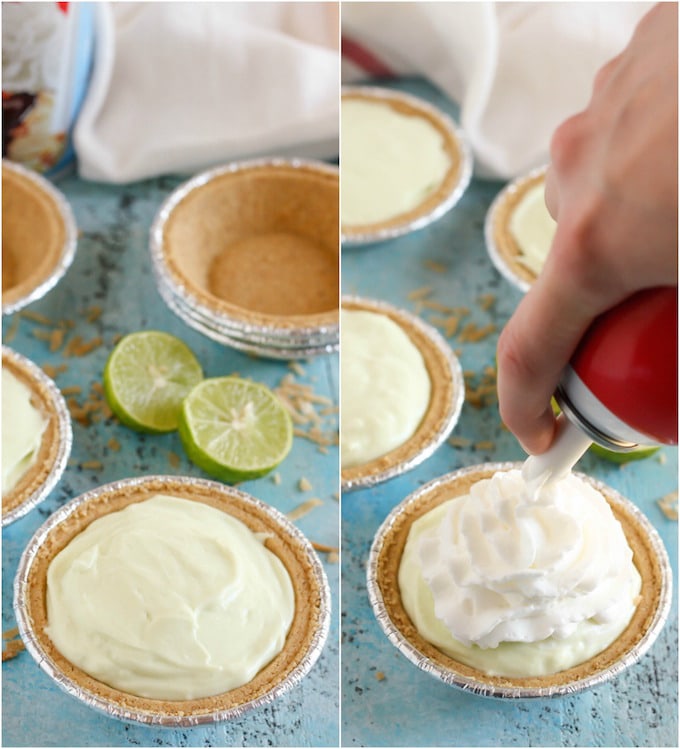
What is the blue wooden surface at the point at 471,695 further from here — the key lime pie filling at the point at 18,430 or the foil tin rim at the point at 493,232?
the key lime pie filling at the point at 18,430

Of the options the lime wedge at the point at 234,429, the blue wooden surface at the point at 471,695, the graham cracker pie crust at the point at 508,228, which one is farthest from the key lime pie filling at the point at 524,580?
the graham cracker pie crust at the point at 508,228

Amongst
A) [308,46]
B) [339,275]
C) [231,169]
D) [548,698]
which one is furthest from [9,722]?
[308,46]

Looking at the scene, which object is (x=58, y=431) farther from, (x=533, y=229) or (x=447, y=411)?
(x=533, y=229)

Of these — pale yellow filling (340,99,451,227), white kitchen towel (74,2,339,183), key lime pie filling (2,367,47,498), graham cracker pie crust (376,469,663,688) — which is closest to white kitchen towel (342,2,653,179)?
Result: pale yellow filling (340,99,451,227)

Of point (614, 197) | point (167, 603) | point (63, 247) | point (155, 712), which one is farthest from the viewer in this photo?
point (63, 247)

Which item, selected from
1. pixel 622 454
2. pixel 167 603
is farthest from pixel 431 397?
pixel 167 603

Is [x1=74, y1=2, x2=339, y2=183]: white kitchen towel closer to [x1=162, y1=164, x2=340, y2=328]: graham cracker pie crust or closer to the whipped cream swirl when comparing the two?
[x1=162, y1=164, x2=340, y2=328]: graham cracker pie crust
